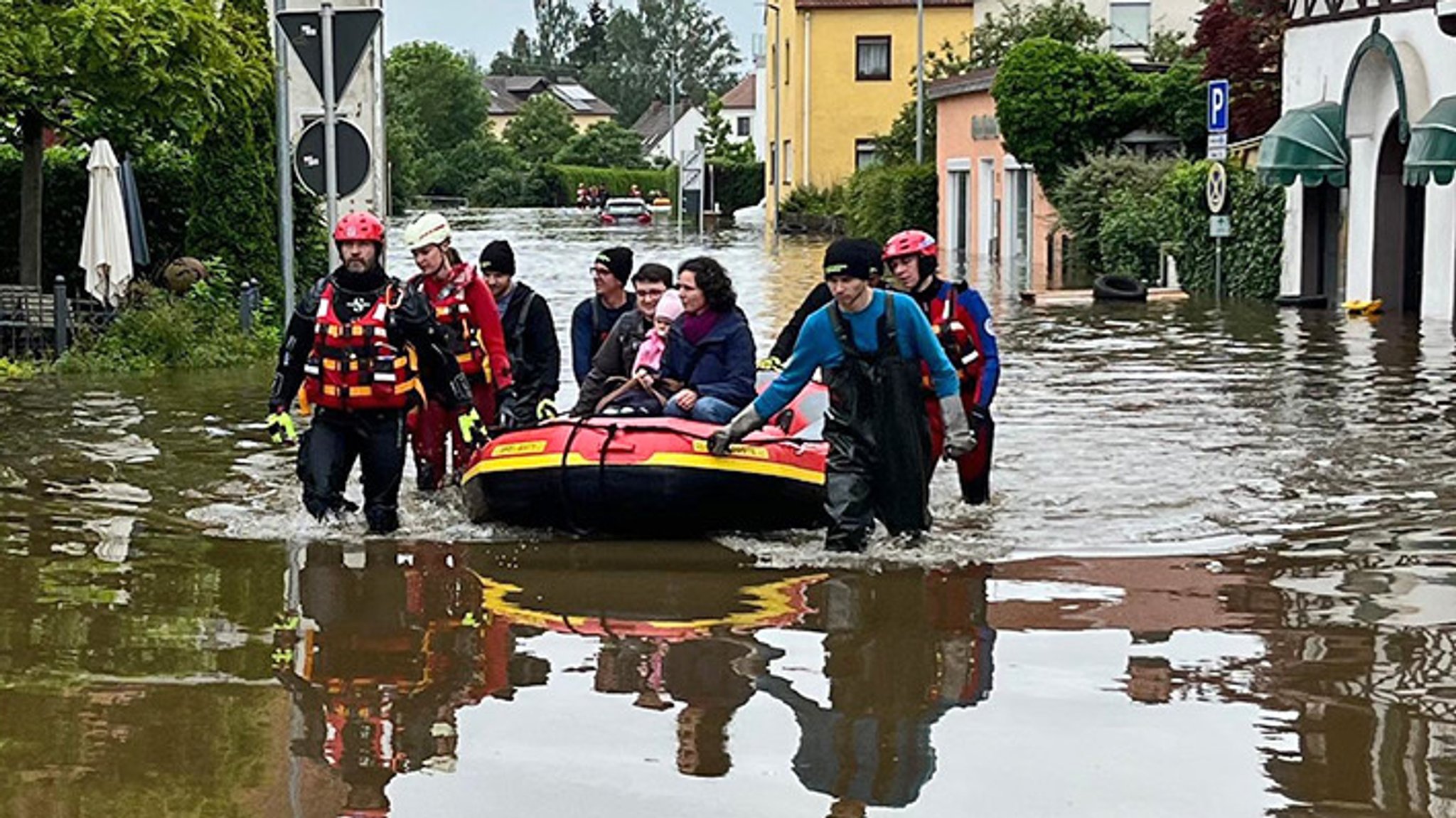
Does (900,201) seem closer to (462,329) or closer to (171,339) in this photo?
(171,339)

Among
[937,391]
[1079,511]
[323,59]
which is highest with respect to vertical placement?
[323,59]

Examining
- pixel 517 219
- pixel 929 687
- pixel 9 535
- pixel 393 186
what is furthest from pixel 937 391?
pixel 393 186

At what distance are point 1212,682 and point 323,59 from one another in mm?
7021

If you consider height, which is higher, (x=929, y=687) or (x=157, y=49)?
(x=157, y=49)

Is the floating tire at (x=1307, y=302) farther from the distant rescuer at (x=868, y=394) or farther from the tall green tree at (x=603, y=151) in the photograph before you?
the tall green tree at (x=603, y=151)

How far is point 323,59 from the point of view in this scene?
13188 mm

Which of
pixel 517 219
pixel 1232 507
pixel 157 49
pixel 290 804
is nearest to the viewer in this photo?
pixel 290 804

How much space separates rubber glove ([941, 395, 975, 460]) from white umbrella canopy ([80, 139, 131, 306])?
40.7 feet

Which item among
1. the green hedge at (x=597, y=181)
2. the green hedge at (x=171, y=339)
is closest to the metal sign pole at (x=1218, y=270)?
the green hedge at (x=171, y=339)

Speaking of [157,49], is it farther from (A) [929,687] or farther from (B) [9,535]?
(A) [929,687]

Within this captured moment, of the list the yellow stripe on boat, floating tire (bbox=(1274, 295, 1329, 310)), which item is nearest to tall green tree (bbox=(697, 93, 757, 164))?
floating tire (bbox=(1274, 295, 1329, 310))

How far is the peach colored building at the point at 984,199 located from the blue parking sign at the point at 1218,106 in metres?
9.70

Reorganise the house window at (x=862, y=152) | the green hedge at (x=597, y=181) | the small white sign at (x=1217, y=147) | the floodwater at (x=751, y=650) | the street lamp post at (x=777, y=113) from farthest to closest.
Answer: the green hedge at (x=597, y=181) < the street lamp post at (x=777, y=113) < the house window at (x=862, y=152) < the small white sign at (x=1217, y=147) < the floodwater at (x=751, y=650)

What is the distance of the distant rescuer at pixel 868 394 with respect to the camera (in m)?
10.3
